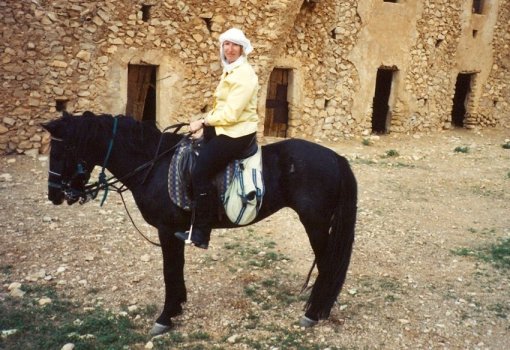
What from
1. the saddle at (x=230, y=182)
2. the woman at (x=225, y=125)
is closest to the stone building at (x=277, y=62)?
the saddle at (x=230, y=182)

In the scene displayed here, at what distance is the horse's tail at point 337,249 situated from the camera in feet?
14.0

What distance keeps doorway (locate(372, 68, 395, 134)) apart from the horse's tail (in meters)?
10.9

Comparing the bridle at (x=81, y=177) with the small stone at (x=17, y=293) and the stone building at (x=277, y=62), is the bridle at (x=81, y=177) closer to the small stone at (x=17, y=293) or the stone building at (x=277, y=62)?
the small stone at (x=17, y=293)

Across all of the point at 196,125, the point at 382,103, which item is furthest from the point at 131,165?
the point at 382,103

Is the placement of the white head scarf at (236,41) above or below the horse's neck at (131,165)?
above

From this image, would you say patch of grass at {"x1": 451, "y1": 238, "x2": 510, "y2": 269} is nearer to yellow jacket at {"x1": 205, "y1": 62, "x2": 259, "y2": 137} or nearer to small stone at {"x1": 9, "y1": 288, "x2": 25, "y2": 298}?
yellow jacket at {"x1": 205, "y1": 62, "x2": 259, "y2": 137}

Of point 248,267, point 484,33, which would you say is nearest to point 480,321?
point 248,267

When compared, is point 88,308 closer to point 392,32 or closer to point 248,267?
point 248,267

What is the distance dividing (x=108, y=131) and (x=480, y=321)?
374cm

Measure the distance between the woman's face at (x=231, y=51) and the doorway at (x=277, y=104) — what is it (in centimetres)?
853

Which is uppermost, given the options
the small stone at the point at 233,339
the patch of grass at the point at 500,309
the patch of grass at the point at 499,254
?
the patch of grass at the point at 499,254

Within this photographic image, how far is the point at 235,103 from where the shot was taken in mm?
3818

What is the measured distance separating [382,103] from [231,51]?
12.3 metres

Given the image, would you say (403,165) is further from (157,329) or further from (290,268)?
(157,329)
